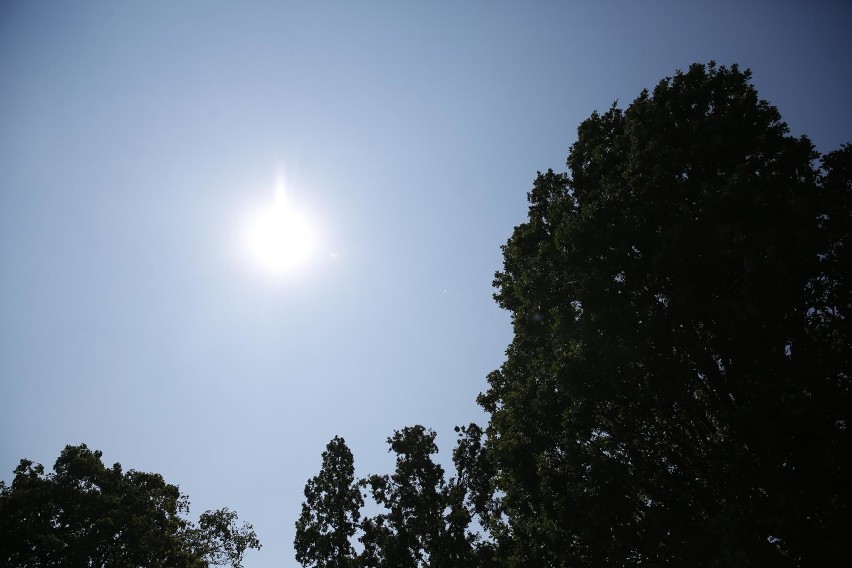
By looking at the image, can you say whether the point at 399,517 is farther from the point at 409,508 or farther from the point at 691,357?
the point at 691,357

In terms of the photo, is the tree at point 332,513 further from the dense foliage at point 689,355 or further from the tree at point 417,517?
the dense foliage at point 689,355

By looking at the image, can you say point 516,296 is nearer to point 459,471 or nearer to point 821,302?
point 821,302

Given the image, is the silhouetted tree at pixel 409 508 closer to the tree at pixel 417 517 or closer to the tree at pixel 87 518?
the tree at pixel 417 517

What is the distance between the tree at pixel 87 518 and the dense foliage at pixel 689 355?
25794 millimetres

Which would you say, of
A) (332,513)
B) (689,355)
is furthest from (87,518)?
(689,355)

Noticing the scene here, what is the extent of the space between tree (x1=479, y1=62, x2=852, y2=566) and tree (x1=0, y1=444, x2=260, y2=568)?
2591 centimetres

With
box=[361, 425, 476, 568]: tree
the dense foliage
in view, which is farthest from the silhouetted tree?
the dense foliage

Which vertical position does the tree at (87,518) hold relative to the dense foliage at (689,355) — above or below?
above

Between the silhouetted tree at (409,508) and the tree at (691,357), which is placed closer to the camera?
the tree at (691,357)

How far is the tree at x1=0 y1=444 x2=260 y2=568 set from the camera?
80.9 ft

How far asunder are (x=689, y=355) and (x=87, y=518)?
34.3 meters

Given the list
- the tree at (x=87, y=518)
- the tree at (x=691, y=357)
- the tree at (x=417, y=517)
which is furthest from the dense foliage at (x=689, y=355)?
the tree at (x=87, y=518)

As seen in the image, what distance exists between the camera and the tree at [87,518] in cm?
2466

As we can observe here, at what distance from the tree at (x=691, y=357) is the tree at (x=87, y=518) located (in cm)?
2591
